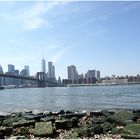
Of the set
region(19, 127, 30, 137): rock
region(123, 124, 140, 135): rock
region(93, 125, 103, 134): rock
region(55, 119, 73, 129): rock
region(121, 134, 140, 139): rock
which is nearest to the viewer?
region(121, 134, 140, 139): rock

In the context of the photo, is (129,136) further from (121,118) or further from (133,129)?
(121,118)

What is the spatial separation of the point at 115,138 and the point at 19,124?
510cm

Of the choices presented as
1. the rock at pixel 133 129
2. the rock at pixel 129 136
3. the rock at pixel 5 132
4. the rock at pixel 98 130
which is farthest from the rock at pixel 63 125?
the rock at pixel 129 136

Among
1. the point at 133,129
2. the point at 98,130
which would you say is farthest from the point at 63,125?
the point at 133,129

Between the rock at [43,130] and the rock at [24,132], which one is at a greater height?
the rock at [43,130]

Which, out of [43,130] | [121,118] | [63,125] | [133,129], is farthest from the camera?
[121,118]

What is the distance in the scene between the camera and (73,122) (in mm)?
14586

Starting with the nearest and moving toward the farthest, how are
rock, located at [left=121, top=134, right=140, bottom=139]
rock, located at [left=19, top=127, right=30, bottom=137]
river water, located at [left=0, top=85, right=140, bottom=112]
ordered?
rock, located at [left=121, top=134, right=140, bottom=139]
rock, located at [left=19, top=127, right=30, bottom=137]
river water, located at [left=0, top=85, right=140, bottom=112]

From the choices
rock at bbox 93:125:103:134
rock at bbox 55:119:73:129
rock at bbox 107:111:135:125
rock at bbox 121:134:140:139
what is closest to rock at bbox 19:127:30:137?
rock at bbox 55:119:73:129

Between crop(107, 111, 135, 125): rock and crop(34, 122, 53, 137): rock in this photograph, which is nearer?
crop(34, 122, 53, 137): rock

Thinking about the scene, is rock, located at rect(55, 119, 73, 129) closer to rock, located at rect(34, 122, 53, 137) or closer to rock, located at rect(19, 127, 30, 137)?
rock, located at rect(34, 122, 53, 137)

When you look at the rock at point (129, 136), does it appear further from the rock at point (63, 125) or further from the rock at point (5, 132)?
the rock at point (5, 132)

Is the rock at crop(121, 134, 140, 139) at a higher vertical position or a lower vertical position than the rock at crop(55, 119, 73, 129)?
lower

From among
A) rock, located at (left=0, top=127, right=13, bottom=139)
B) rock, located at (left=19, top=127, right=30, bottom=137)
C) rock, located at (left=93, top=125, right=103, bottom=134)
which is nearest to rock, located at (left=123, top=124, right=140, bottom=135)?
rock, located at (left=93, top=125, right=103, bottom=134)
